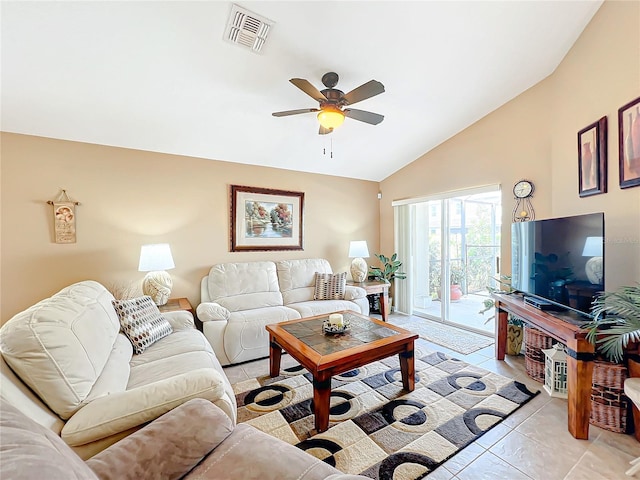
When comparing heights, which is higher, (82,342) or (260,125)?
(260,125)

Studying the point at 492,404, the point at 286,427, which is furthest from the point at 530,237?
the point at 286,427

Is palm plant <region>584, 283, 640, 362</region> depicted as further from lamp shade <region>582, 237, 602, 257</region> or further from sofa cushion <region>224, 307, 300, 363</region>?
sofa cushion <region>224, 307, 300, 363</region>

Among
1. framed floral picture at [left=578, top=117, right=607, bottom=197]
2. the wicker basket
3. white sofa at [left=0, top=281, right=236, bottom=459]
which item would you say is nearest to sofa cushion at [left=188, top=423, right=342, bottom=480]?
white sofa at [left=0, top=281, right=236, bottom=459]

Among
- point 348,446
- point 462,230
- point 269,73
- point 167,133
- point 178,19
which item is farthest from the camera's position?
point 462,230

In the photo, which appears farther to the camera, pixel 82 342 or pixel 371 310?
pixel 371 310

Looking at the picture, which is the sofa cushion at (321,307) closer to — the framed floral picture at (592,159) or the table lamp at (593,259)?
the table lamp at (593,259)

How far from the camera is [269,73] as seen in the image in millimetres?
2348

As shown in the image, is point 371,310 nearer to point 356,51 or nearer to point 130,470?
point 356,51

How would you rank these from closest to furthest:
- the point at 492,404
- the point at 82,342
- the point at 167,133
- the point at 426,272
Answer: the point at 82,342 → the point at 492,404 → the point at 167,133 → the point at 426,272

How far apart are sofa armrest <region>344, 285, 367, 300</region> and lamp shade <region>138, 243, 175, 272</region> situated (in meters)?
2.24

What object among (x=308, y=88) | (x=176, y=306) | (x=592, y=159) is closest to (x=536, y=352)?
(x=592, y=159)

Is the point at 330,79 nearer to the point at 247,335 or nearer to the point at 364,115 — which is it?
the point at 364,115

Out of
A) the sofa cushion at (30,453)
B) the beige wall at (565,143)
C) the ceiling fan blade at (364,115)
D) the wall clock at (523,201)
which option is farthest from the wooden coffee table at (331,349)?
the wall clock at (523,201)

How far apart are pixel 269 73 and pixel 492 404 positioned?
3268 mm
